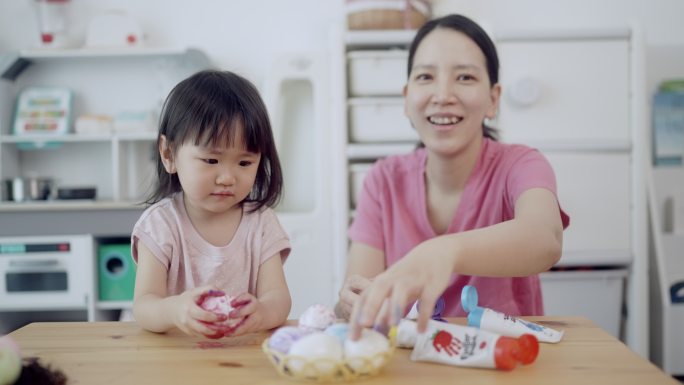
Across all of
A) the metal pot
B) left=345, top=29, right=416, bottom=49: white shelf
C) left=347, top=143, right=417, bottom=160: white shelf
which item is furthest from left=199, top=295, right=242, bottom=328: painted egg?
the metal pot

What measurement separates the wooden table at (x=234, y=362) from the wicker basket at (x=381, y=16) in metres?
1.71

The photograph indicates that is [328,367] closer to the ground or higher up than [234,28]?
closer to the ground

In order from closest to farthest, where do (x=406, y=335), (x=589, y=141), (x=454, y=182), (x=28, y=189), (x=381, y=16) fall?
1. (x=406, y=335)
2. (x=454, y=182)
3. (x=589, y=141)
4. (x=381, y=16)
5. (x=28, y=189)

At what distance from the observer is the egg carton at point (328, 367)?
1.82 feet

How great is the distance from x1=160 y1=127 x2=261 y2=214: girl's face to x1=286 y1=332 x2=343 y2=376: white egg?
409 millimetres

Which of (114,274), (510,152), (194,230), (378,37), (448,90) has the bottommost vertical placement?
(114,274)

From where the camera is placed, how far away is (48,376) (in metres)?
0.59

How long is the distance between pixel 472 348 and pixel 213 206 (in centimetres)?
51

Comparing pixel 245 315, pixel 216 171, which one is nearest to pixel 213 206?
pixel 216 171

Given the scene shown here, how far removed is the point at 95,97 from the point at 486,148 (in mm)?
2078

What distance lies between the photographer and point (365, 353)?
0.56m

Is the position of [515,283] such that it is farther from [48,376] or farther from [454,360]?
[48,376]

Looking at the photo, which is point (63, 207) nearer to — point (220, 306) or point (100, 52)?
point (100, 52)

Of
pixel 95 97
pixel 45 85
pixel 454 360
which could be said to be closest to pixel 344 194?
pixel 95 97
